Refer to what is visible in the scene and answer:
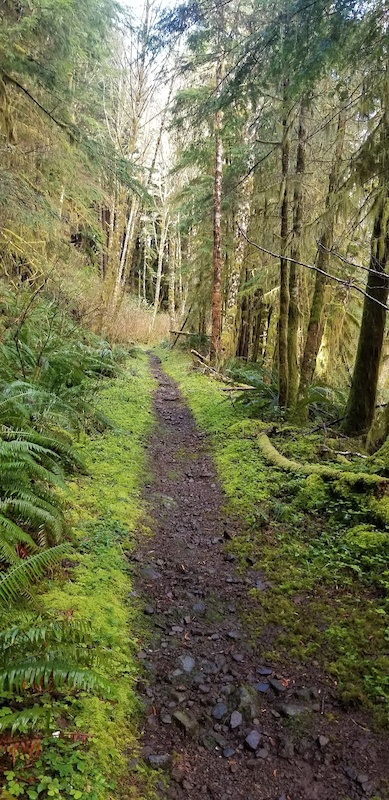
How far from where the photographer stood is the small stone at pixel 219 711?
2.78 meters

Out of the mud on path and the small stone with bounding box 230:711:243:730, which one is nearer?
the mud on path

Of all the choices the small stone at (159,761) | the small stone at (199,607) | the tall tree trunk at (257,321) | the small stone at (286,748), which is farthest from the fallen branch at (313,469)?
the tall tree trunk at (257,321)

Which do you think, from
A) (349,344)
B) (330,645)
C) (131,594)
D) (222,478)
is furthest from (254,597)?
(349,344)

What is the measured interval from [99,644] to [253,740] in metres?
1.08

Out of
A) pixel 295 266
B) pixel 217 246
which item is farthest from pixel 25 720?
pixel 217 246

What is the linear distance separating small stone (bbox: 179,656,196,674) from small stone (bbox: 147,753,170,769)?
65 centimetres

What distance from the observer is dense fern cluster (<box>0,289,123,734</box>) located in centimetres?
214

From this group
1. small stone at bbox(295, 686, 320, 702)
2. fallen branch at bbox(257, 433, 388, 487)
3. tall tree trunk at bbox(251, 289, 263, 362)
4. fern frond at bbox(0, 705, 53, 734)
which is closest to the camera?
fern frond at bbox(0, 705, 53, 734)

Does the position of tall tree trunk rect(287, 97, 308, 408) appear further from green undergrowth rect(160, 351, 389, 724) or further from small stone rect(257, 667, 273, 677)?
small stone rect(257, 667, 273, 677)

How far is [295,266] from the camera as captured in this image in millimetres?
8227

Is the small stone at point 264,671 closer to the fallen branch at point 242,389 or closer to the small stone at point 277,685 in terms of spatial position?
the small stone at point 277,685

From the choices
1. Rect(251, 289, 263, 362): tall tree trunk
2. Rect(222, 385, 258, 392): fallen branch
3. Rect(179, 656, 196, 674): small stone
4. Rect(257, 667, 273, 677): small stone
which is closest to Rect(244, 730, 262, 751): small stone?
Rect(257, 667, 273, 677): small stone

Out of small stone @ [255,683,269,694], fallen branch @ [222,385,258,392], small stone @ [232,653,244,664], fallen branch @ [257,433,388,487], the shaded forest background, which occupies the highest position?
the shaded forest background

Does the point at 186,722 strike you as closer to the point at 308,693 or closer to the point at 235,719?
the point at 235,719
